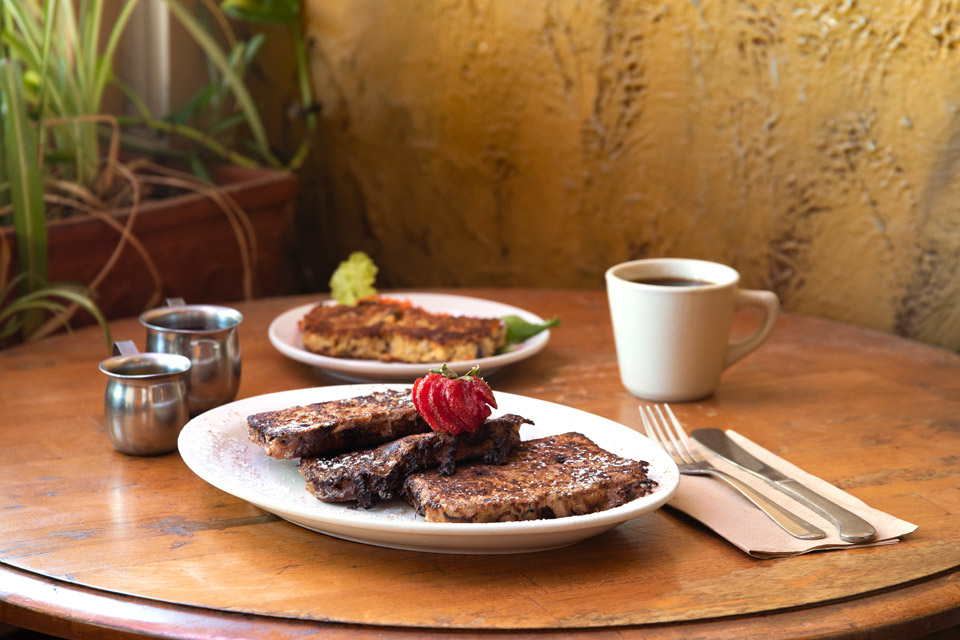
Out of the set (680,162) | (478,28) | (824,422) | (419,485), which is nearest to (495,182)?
(478,28)

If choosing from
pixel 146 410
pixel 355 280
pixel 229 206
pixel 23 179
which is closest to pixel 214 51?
pixel 229 206

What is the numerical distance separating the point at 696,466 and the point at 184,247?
1602mm

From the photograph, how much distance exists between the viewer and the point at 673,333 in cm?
126

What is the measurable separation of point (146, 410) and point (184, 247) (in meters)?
1.30

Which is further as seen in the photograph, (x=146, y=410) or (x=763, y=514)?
(x=146, y=410)

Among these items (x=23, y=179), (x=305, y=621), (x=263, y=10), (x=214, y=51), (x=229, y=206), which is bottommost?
(x=305, y=621)

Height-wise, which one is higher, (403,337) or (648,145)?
(648,145)

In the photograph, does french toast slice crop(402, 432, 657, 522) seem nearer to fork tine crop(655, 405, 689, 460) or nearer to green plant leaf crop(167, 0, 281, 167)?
fork tine crop(655, 405, 689, 460)

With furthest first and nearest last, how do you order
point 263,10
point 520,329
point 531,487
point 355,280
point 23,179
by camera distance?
point 263,10 → point 23,179 → point 355,280 → point 520,329 → point 531,487

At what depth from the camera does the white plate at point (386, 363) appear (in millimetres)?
1300

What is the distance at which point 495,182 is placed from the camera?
8.95 feet

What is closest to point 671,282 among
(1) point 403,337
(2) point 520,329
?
(2) point 520,329

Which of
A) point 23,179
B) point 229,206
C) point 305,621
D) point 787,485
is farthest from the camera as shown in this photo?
point 229,206

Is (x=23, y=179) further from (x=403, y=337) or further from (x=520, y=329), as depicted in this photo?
(x=520, y=329)
